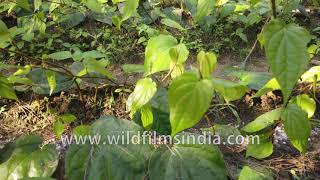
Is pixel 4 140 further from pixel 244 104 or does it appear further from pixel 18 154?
pixel 244 104

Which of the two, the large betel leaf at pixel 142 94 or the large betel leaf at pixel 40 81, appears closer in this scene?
the large betel leaf at pixel 142 94

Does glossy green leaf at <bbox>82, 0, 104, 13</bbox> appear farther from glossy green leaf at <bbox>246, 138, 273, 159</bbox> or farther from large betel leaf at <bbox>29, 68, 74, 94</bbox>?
glossy green leaf at <bbox>246, 138, 273, 159</bbox>

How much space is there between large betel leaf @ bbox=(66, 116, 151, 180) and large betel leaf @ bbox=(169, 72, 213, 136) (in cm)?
34

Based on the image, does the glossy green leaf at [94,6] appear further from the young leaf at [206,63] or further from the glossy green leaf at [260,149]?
the young leaf at [206,63]

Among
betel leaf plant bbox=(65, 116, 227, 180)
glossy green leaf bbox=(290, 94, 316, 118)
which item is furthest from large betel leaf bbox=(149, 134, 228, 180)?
glossy green leaf bbox=(290, 94, 316, 118)

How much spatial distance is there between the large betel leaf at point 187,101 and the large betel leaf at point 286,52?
0.16m

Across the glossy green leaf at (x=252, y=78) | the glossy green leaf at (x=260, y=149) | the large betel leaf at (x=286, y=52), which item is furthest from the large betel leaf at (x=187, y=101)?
the glossy green leaf at (x=252, y=78)

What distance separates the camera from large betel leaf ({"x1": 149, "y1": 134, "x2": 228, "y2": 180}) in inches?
48.0

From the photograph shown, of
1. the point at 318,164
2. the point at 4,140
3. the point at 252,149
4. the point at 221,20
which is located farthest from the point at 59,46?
the point at 318,164

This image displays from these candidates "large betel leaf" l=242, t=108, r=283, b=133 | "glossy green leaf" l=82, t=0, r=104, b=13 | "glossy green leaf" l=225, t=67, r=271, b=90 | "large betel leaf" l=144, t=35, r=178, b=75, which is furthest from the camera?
"glossy green leaf" l=82, t=0, r=104, b=13

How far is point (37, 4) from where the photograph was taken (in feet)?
7.50

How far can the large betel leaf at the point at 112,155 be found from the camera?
1245 millimetres

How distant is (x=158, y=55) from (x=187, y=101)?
0.41 meters

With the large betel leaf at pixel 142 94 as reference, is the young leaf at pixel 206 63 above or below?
above
